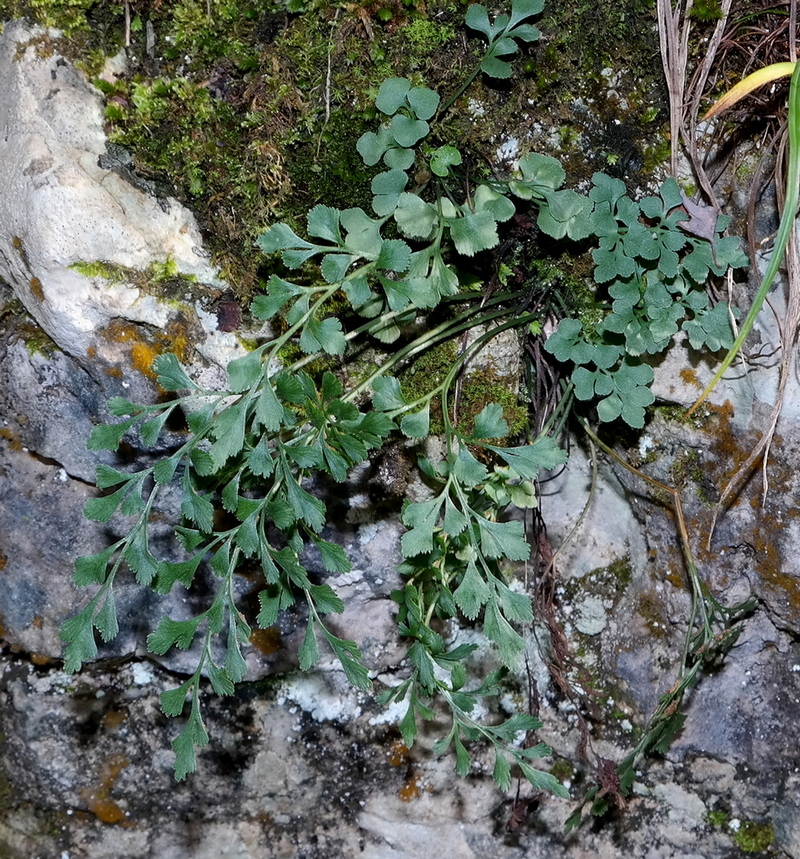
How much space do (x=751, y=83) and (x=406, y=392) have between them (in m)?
1.09

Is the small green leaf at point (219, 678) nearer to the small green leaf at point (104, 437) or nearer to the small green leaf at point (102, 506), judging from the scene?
the small green leaf at point (102, 506)

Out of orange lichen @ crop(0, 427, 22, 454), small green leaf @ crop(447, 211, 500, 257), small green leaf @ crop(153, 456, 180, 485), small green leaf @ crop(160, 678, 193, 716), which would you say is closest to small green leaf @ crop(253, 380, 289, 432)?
small green leaf @ crop(153, 456, 180, 485)

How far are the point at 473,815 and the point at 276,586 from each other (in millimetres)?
1105

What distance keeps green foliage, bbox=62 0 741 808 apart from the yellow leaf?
9.1 inches

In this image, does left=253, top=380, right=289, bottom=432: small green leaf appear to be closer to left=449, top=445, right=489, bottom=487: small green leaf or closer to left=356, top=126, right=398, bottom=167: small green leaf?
left=449, top=445, right=489, bottom=487: small green leaf

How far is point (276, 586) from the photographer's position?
5.51 feet

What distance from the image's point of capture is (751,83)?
1.67 m

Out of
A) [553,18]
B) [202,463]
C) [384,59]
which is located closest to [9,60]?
[384,59]

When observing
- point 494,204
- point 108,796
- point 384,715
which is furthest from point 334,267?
point 108,796

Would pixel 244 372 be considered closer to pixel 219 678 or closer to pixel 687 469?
pixel 219 678

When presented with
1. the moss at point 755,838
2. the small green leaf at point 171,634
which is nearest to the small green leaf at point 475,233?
the small green leaf at point 171,634

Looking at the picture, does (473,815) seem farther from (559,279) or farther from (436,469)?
(559,279)

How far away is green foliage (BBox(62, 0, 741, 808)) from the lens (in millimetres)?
1592

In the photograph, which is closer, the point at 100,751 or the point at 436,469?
the point at 436,469
